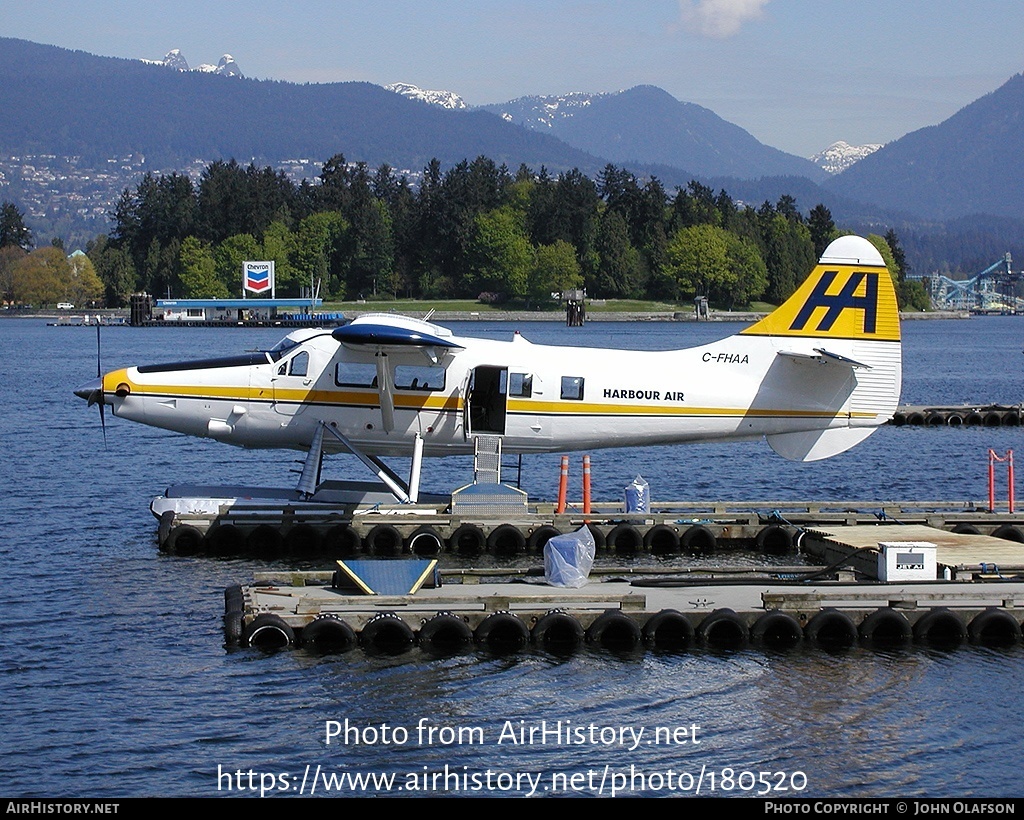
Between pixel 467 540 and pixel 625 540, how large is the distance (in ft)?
7.42

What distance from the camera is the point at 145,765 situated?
11719mm

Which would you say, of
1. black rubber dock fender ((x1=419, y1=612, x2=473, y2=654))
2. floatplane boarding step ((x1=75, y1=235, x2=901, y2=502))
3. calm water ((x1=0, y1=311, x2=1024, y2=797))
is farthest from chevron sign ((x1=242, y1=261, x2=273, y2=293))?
black rubber dock fender ((x1=419, y1=612, x2=473, y2=654))

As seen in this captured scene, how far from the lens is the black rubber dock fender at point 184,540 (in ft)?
64.6

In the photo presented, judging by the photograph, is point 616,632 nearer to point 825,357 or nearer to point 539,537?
point 539,537

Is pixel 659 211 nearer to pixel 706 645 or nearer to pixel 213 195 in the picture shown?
pixel 213 195

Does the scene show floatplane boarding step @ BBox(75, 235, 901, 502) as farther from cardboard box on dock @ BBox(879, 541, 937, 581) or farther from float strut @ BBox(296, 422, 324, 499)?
cardboard box on dock @ BBox(879, 541, 937, 581)

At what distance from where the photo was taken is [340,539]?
19750 millimetres

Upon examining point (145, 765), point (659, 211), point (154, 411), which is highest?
point (659, 211)

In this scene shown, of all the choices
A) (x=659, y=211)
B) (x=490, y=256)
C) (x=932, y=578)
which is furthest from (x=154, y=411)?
(x=659, y=211)

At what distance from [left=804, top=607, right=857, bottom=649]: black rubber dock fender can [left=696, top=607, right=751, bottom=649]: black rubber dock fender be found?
0.73 meters

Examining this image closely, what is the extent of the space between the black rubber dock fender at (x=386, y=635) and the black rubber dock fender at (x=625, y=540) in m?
5.81

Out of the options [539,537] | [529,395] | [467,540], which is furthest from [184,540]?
[529,395]

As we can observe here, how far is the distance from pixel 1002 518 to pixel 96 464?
798 inches

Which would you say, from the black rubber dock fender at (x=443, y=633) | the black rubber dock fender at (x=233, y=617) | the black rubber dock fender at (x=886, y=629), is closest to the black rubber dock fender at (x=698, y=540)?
the black rubber dock fender at (x=886, y=629)
